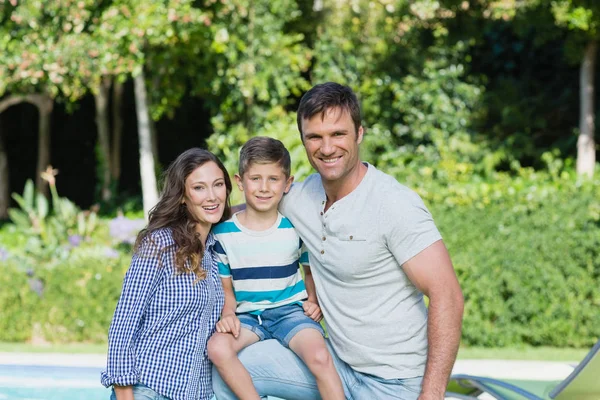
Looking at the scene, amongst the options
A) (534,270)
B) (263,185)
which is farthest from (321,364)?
(534,270)

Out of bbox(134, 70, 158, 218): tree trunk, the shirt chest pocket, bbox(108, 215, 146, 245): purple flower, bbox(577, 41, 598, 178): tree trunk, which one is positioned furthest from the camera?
bbox(134, 70, 158, 218): tree trunk

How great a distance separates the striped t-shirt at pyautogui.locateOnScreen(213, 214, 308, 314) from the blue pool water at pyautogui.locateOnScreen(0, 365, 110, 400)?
1.76 m

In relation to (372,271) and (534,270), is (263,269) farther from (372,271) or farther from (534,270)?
(534,270)

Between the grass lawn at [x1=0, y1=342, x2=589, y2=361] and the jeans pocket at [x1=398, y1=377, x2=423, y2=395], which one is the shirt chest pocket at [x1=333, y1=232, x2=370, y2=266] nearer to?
the jeans pocket at [x1=398, y1=377, x2=423, y2=395]

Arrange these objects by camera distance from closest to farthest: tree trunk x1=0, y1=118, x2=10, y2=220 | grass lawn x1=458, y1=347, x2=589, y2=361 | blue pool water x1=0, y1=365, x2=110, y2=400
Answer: blue pool water x1=0, y1=365, x2=110, y2=400
grass lawn x1=458, y1=347, x2=589, y2=361
tree trunk x1=0, y1=118, x2=10, y2=220

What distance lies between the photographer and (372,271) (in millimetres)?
2934

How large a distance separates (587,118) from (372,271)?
8.23 meters

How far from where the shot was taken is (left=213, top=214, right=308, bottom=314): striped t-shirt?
3.16 meters

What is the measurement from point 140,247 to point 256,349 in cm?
66

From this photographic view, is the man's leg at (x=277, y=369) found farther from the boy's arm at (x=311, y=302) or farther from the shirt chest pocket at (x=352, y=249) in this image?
the shirt chest pocket at (x=352, y=249)

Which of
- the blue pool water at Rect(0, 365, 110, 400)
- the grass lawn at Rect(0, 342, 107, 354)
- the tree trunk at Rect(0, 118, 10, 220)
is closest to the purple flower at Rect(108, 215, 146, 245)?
the grass lawn at Rect(0, 342, 107, 354)

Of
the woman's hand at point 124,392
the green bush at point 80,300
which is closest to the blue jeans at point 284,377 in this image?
the woman's hand at point 124,392

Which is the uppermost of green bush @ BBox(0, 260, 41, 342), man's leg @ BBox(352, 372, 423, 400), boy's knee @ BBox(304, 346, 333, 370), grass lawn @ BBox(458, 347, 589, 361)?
boy's knee @ BBox(304, 346, 333, 370)

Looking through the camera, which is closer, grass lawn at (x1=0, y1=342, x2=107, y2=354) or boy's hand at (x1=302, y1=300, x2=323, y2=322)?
boy's hand at (x1=302, y1=300, x2=323, y2=322)
